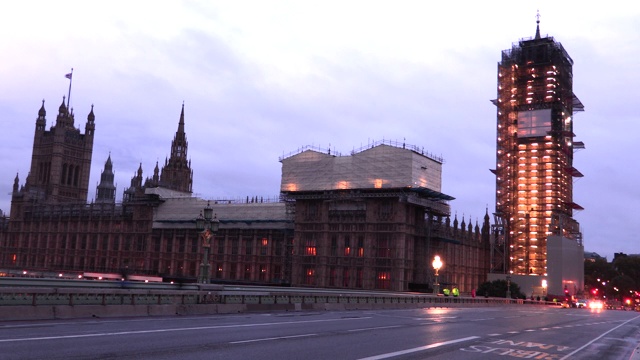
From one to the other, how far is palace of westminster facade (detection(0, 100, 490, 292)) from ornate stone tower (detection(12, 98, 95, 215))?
35166 mm

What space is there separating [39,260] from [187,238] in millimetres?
43316

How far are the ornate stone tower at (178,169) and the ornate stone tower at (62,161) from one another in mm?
25156

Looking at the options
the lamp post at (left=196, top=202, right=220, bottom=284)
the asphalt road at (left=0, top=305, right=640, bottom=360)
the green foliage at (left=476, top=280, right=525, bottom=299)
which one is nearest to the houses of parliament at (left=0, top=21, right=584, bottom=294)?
the green foliage at (left=476, top=280, right=525, bottom=299)

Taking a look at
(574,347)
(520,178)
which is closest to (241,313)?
(574,347)

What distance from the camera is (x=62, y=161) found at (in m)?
175

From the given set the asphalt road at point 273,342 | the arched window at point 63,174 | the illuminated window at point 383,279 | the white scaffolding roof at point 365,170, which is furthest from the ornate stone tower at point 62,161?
the asphalt road at point 273,342

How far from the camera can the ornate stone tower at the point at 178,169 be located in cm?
16062

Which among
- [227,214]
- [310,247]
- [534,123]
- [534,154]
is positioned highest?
[534,123]

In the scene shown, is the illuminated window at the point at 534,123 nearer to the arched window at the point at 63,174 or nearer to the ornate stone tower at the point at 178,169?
the ornate stone tower at the point at 178,169

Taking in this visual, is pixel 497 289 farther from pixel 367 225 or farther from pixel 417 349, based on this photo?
pixel 417 349

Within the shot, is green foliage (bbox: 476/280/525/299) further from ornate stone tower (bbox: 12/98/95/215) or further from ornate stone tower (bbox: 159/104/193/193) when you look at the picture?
ornate stone tower (bbox: 12/98/95/215)

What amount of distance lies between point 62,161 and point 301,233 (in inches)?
4446

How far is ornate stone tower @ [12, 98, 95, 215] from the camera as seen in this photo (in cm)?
17075

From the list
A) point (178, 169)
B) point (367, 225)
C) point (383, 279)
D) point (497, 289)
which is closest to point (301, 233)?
point (367, 225)
